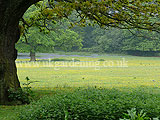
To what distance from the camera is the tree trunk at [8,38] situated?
7777 millimetres

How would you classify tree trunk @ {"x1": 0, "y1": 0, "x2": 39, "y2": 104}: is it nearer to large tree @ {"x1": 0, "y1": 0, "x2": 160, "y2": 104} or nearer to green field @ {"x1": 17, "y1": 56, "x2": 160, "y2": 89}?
large tree @ {"x1": 0, "y1": 0, "x2": 160, "y2": 104}

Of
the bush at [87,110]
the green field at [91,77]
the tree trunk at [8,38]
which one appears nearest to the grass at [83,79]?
the green field at [91,77]

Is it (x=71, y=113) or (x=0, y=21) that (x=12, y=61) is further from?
(x=71, y=113)

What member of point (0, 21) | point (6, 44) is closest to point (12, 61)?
point (6, 44)

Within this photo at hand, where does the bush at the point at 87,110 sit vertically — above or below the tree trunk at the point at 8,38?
below

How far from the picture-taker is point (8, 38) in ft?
27.1

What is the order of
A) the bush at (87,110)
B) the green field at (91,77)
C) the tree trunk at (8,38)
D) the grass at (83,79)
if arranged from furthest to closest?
the green field at (91,77) < the grass at (83,79) < the tree trunk at (8,38) < the bush at (87,110)

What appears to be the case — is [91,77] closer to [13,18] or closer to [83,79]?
[83,79]

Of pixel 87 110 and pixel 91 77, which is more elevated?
pixel 87 110

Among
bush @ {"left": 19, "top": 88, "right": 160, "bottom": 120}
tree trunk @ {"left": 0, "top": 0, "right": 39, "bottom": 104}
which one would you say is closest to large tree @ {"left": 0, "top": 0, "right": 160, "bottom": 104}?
tree trunk @ {"left": 0, "top": 0, "right": 39, "bottom": 104}

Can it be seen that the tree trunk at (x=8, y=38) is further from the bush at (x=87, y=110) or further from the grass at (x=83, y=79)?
the bush at (x=87, y=110)

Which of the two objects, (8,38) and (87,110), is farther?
(8,38)

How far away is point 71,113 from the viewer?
15.5 ft

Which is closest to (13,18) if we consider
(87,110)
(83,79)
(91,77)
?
(87,110)
